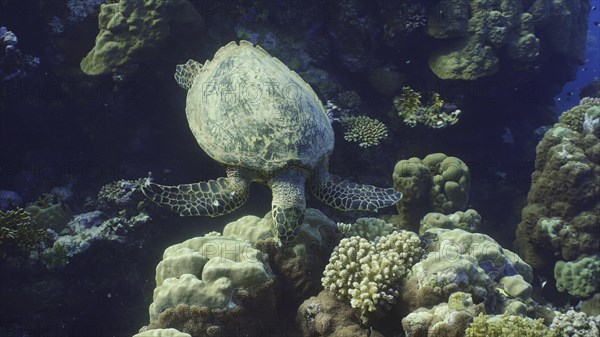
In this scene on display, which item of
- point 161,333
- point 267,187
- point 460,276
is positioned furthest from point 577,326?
point 267,187

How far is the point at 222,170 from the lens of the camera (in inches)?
334

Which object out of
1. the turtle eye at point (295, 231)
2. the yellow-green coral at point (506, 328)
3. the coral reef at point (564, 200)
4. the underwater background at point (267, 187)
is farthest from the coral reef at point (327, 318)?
the coral reef at point (564, 200)

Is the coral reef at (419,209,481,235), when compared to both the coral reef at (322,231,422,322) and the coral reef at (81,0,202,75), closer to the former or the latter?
the coral reef at (322,231,422,322)

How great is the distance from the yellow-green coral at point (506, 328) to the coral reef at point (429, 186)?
3.73 meters

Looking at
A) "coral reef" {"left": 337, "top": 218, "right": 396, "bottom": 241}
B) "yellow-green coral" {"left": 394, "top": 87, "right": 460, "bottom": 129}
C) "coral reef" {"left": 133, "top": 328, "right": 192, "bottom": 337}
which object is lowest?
"coral reef" {"left": 337, "top": 218, "right": 396, "bottom": 241}

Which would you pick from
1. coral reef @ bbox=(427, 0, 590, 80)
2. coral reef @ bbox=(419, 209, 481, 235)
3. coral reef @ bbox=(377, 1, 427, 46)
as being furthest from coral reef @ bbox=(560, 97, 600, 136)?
coral reef @ bbox=(377, 1, 427, 46)

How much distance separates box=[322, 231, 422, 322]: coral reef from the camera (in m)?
3.94

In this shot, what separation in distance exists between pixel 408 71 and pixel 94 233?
8060 mm

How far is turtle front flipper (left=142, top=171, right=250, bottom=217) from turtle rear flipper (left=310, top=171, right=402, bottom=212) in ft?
3.56

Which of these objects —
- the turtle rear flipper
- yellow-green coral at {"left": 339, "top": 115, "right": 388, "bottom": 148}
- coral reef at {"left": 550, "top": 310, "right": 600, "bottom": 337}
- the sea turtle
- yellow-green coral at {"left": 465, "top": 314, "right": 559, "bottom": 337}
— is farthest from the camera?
yellow-green coral at {"left": 339, "top": 115, "right": 388, "bottom": 148}

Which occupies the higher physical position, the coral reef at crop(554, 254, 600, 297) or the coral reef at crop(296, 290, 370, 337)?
the coral reef at crop(296, 290, 370, 337)

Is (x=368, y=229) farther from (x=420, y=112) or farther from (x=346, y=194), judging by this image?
(x=420, y=112)

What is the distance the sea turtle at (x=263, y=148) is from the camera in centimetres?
504

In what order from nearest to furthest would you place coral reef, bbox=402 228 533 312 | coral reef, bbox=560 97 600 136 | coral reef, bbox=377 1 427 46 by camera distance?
coral reef, bbox=402 228 533 312
coral reef, bbox=560 97 600 136
coral reef, bbox=377 1 427 46
